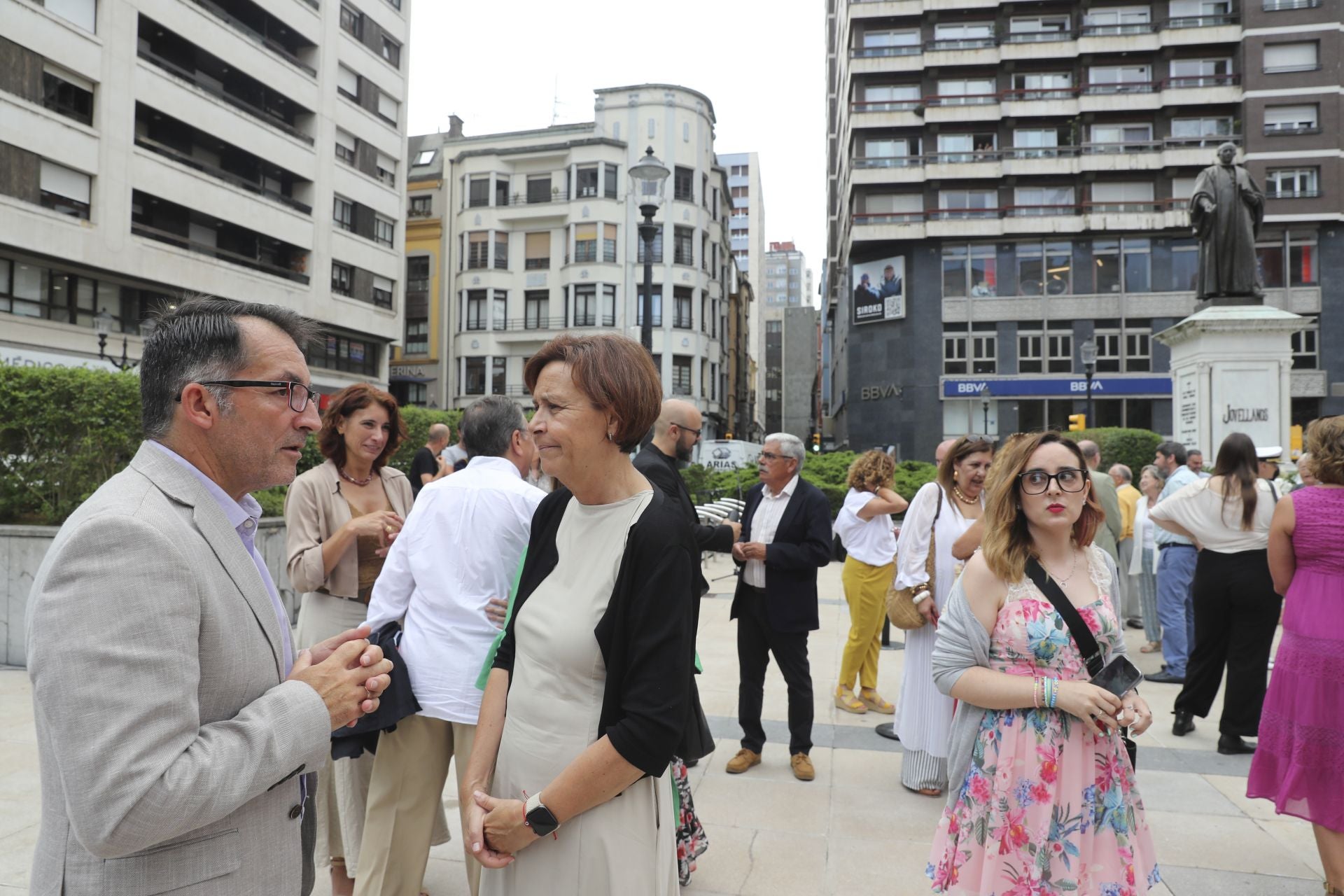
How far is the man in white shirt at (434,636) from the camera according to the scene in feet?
10.2

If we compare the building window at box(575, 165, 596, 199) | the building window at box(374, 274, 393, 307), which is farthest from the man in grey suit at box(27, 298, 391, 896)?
the building window at box(575, 165, 596, 199)

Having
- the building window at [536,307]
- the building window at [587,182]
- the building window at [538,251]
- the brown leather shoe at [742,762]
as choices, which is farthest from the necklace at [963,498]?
the building window at [538,251]

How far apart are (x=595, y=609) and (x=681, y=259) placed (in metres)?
46.2

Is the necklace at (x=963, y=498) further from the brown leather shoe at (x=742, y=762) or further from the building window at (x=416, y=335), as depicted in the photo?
the building window at (x=416, y=335)

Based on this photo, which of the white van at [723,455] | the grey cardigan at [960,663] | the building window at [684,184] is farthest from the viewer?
the building window at [684,184]

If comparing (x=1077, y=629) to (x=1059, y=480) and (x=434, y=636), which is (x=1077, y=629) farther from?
(x=434, y=636)

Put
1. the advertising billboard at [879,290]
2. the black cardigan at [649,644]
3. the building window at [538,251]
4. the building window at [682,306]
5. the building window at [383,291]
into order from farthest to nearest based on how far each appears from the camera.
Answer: the building window at [682,306]
the building window at [538,251]
the advertising billboard at [879,290]
the building window at [383,291]
the black cardigan at [649,644]

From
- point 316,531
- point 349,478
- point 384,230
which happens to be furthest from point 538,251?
point 316,531

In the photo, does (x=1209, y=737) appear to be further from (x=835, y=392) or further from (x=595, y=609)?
(x=835, y=392)

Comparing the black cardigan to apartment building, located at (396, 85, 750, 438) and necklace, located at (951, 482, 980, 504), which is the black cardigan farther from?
apartment building, located at (396, 85, 750, 438)

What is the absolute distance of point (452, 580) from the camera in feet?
10.3

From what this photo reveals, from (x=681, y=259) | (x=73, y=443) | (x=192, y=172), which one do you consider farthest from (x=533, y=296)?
(x=73, y=443)

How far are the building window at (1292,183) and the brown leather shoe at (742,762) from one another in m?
45.1

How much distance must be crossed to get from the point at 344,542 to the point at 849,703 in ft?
15.3
